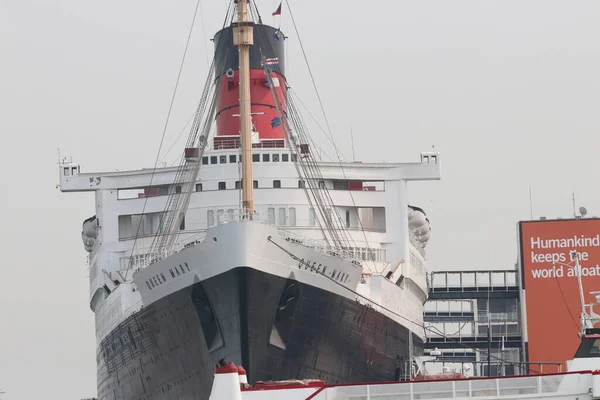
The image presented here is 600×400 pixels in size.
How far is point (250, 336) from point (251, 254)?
2.61 meters

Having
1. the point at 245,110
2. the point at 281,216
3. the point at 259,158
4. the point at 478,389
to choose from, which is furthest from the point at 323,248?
the point at 478,389

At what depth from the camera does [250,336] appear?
144 ft

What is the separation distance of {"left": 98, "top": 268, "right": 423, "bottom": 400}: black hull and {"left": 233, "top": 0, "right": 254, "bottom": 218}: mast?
241 centimetres

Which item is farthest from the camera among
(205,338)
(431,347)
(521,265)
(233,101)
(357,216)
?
(431,347)

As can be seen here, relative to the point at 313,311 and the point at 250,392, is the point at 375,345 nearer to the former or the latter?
the point at 313,311

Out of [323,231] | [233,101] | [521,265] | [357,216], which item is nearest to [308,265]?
[323,231]

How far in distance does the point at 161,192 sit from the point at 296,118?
6.30m

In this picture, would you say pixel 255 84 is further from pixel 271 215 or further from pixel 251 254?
pixel 251 254

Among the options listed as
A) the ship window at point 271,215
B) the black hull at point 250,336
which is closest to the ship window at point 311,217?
the ship window at point 271,215

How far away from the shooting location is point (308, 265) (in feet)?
152

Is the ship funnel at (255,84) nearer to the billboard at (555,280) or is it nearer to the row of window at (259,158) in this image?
the row of window at (259,158)

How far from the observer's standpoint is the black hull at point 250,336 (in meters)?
44.2

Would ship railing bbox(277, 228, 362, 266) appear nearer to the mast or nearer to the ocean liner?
the ocean liner

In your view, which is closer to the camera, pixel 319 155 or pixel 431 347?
pixel 319 155
